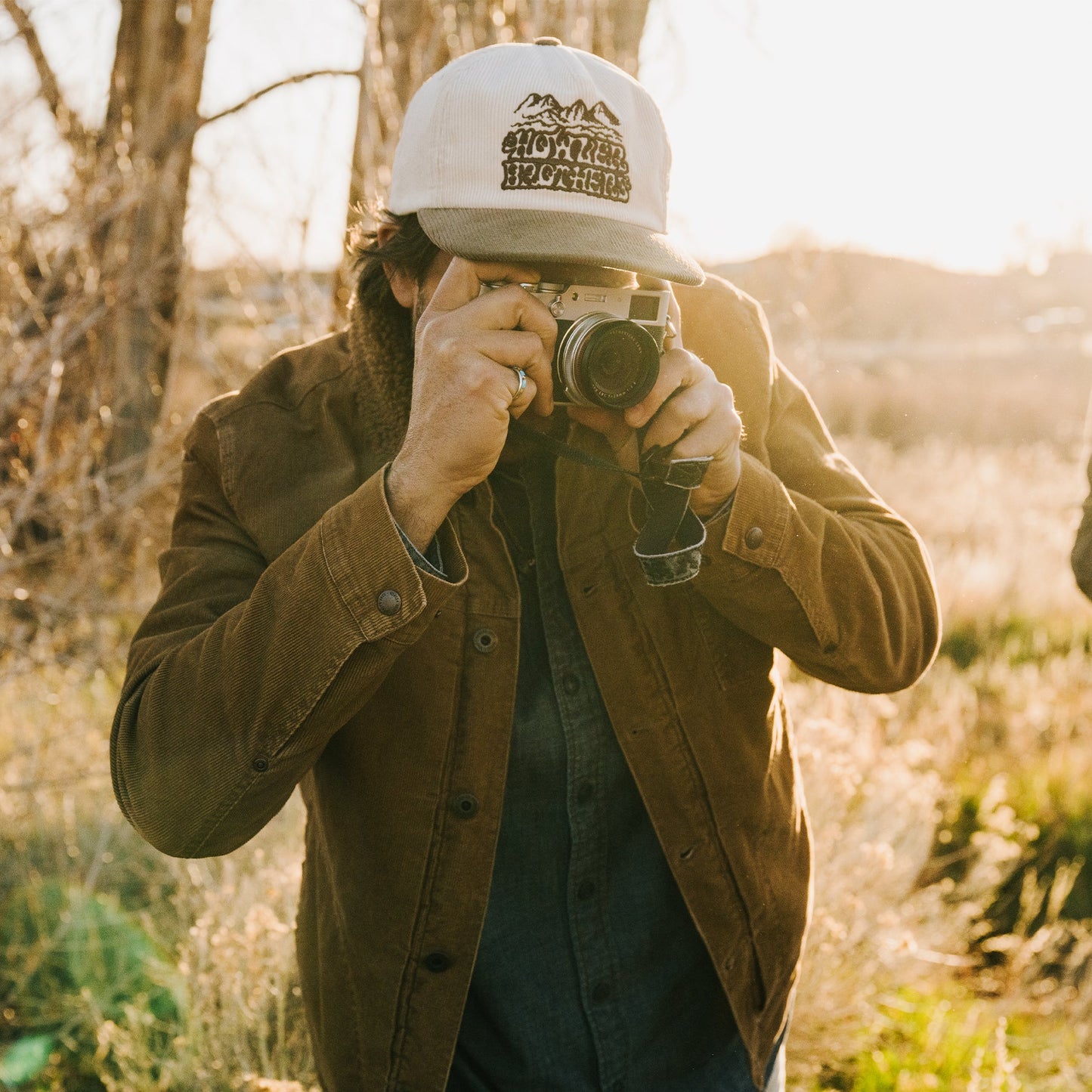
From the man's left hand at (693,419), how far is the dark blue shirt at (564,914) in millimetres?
239

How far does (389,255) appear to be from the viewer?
125 centimetres

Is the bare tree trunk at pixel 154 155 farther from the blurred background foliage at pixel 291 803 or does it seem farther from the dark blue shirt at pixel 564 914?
the dark blue shirt at pixel 564 914

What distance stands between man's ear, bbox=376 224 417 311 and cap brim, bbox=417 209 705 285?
0.10 m

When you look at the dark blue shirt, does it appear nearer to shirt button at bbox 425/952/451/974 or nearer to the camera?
shirt button at bbox 425/952/451/974

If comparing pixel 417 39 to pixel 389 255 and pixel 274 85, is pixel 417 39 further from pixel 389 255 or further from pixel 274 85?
pixel 389 255

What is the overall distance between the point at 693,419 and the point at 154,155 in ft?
12.7

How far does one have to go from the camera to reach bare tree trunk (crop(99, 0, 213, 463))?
414 centimetres

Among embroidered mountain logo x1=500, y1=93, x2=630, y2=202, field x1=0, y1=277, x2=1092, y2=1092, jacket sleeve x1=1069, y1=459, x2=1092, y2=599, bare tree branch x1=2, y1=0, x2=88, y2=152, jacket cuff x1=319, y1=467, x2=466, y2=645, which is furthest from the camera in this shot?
bare tree branch x1=2, y1=0, x2=88, y2=152

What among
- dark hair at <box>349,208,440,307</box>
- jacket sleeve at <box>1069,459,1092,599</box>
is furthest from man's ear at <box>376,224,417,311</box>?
jacket sleeve at <box>1069,459,1092,599</box>

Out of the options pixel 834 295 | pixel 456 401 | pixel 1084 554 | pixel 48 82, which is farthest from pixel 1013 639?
Result: pixel 48 82

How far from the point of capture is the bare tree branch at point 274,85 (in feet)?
10.3

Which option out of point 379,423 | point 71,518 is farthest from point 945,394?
point 379,423

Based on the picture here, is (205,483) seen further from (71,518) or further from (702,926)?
(71,518)

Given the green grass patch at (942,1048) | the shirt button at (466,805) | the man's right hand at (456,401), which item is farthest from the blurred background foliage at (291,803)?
the man's right hand at (456,401)
